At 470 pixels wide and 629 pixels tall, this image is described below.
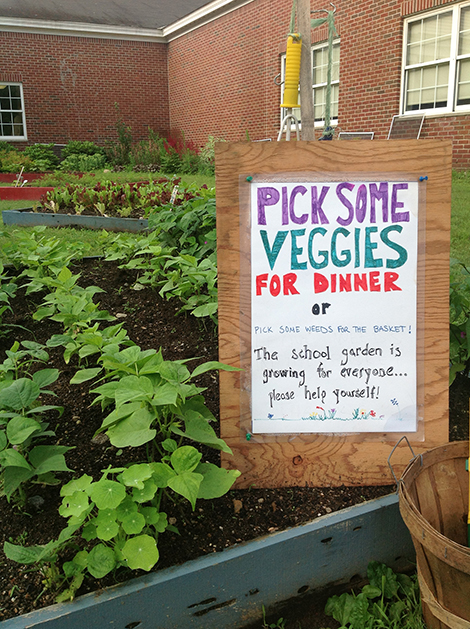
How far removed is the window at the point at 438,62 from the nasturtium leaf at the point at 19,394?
9312mm

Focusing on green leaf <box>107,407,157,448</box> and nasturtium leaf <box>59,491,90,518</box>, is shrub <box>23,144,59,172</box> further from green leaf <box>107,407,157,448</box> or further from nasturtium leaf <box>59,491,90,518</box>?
nasturtium leaf <box>59,491,90,518</box>

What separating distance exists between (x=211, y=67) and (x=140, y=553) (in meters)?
16.1

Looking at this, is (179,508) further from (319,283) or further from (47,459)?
(319,283)

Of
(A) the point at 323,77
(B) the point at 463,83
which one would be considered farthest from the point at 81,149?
(B) the point at 463,83

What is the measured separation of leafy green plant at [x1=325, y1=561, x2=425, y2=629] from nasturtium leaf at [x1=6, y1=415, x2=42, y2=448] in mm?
909

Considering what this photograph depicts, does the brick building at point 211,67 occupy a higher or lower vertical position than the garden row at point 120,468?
higher

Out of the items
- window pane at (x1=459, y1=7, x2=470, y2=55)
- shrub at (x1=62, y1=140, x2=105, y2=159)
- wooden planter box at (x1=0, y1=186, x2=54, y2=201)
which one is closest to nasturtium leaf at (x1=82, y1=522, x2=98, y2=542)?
wooden planter box at (x1=0, y1=186, x2=54, y2=201)

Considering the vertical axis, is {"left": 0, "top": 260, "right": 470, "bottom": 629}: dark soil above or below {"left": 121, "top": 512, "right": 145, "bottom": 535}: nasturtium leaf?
below

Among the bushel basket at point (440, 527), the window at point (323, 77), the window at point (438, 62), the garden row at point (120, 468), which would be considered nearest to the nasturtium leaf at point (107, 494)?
the garden row at point (120, 468)

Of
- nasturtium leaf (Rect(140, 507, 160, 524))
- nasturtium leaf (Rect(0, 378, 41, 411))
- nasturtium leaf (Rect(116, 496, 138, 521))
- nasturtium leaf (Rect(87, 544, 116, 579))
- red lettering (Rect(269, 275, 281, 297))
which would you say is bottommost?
nasturtium leaf (Rect(87, 544, 116, 579))

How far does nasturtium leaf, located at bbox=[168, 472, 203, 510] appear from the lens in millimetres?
1168

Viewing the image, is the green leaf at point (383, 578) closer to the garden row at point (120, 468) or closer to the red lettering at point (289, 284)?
the garden row at point (120, 468)

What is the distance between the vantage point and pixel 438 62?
9.16 meters

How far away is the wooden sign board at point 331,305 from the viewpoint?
1.53 metres
